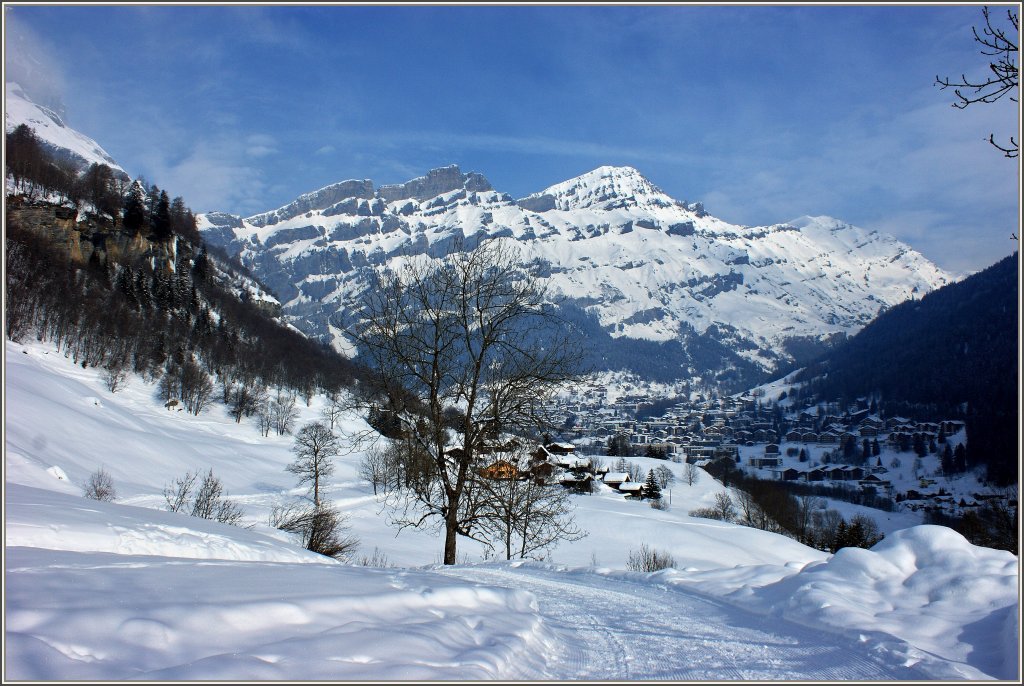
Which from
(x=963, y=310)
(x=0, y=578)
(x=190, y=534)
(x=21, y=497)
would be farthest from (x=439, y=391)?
(x=963, y=310)

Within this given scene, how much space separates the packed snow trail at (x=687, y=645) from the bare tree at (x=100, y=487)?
89.7ft

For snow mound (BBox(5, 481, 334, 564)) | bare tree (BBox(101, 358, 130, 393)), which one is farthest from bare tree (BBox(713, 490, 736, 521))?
snow mound (BBox(5, 481, 334, 564))

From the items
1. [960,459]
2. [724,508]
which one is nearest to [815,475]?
[960,459]

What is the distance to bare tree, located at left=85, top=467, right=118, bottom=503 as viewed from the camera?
26.2 metres

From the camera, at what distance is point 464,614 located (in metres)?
4.28

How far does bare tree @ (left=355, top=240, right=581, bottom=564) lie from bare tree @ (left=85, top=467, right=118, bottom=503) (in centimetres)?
2184

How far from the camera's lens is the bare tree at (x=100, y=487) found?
86.0 feet

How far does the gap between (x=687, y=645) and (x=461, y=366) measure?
24.7 feet

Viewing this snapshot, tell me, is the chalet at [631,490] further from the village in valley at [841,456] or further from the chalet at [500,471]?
the chalet at [500,471]

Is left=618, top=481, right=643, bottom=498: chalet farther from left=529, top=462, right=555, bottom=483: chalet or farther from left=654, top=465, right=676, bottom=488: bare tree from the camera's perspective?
left=529, top=462, right=555, bottom=483: chalet

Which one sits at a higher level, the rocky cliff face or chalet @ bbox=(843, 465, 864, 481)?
the rocky cliff face

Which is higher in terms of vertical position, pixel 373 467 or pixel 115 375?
pixel 115 375

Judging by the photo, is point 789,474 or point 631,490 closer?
point 631,490

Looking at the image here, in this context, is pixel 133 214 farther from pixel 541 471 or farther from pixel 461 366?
pixel 461 366
